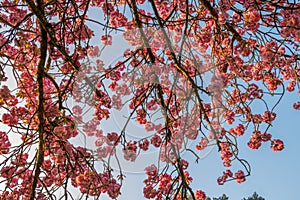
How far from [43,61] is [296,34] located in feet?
6.47

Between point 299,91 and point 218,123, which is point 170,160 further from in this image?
point 299,91

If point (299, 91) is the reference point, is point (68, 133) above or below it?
below

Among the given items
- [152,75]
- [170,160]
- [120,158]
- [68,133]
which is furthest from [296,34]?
[68,133]

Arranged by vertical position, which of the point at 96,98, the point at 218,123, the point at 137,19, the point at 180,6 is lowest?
the point at 218,123

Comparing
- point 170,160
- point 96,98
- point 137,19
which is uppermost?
point 137,19

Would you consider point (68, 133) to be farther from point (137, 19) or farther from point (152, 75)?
point (137, 19)

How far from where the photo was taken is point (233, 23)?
3717mm

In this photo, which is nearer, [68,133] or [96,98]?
[68,133]

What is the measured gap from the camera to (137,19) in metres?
Result: 3.43

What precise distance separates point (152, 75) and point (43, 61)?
0.85 metres

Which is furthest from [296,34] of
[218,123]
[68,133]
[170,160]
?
[68,133]

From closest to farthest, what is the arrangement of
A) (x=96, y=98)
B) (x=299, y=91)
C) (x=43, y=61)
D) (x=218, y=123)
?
(x=43, y=61) → (x=218, y=123) → (x=96, y=98) → (x=299, y=91)

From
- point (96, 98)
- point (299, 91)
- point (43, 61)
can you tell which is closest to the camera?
point (43, 61)

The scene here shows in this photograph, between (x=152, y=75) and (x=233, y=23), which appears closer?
(x=152, y=75)
